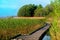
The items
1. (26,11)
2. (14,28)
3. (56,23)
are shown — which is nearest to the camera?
(56,23)

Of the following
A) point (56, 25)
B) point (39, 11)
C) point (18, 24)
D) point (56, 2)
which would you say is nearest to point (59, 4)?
point (56, 2)

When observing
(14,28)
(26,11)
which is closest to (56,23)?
(14,28)

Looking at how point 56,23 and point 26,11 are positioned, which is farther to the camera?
point 26,11

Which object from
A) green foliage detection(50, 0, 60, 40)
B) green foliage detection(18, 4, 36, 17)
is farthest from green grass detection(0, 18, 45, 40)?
green foliage detection(18, 4, 36, 17)

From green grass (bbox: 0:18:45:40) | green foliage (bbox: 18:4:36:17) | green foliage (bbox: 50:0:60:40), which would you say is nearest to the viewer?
green foliage (bbox: 50:0:60:40)

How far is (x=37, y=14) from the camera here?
54.7 meters

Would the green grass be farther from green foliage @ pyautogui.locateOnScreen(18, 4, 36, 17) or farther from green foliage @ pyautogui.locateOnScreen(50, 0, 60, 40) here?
green foliage @ pyautogui.locateOnScreen(18, 4, 36, 17)

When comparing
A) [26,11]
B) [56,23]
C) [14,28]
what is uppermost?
[56,23]

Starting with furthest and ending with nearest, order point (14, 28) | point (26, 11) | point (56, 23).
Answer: point (26, 11) < point (14, 28) < point (56, 23)

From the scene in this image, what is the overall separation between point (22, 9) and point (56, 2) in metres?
49.1

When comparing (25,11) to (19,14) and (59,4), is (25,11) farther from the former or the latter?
(59,4)

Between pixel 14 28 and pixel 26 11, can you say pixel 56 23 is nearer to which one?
pixel 14 28

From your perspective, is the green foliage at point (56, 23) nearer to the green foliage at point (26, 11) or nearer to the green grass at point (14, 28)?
the green grass at point (14, 28)

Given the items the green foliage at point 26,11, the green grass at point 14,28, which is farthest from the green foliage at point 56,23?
the green foliage at point 26,11
